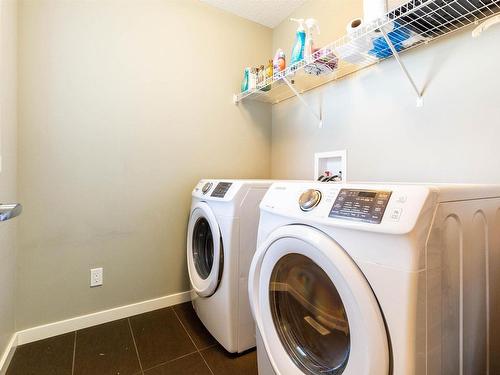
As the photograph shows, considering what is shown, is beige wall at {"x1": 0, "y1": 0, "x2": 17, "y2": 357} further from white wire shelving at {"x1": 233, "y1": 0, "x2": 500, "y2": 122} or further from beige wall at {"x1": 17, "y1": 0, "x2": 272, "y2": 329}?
white wire shelving at {"x1": 233, "y1": 0, "x2": 500, "y2": 122}

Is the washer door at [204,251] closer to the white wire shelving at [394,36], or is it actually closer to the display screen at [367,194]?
the display screen at [367,194]

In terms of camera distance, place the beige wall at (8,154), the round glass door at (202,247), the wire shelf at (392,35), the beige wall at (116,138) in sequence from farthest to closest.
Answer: the round glass door at (202,247) < the beige wall at (116,138) < the beige wall at (8,154) < the wire shelf at (392,35)

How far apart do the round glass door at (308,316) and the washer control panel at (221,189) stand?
0.59m

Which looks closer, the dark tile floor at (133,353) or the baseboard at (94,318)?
the dark tile floor at (133,353)

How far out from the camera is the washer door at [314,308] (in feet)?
2.01

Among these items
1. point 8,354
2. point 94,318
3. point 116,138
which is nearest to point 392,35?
point 116,138

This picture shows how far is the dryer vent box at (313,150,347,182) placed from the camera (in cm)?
162

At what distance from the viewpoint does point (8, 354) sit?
4.18 feet

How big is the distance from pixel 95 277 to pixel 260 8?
2314mm

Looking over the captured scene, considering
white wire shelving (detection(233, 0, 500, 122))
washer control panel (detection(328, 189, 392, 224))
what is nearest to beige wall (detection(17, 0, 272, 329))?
white wire shelving (detection(233, 0, 500, 122))

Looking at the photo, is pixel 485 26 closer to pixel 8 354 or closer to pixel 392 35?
pixel 392 35

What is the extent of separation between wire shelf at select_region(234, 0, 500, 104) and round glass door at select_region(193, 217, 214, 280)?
1.07 meters

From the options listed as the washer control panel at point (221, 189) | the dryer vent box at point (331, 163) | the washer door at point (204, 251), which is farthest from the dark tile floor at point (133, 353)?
→ the dryer vent box at point (331, 163)

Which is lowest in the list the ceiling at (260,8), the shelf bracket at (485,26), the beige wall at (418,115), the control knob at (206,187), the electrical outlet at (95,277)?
the electrical outlet at (95,277)
